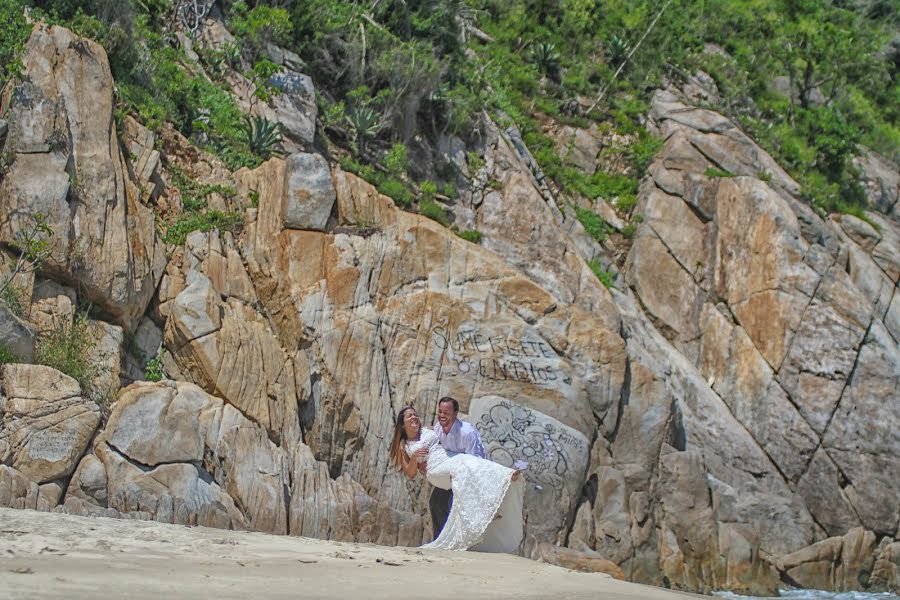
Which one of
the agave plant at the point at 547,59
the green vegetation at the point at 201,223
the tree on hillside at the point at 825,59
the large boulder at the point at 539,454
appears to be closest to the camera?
the green vegetation at the point at 201,223

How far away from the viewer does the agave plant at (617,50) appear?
73.4 feet

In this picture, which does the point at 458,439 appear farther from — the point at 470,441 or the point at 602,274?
the point at 602,274

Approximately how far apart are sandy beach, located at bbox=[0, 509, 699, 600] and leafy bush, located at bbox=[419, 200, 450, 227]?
28.0 ft

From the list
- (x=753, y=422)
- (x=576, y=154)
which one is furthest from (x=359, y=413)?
(x=576, y=154)

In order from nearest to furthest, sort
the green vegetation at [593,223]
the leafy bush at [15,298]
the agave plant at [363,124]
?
the leafy bush at [15,298] → the agave plant at [363,124] → the green vegetation at [593,223]

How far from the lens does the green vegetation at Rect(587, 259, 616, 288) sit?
54.5ft

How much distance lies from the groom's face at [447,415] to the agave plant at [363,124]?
873 cm

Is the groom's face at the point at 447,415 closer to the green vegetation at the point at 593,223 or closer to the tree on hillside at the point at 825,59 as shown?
the green vegetation at the point at 593,223

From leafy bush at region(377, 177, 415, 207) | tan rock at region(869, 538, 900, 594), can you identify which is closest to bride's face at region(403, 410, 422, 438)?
leafy bush at region(377, 177, 415, 207)

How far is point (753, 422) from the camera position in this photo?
16594 mm

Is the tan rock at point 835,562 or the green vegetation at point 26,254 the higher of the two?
the green vegetation at point 26,254

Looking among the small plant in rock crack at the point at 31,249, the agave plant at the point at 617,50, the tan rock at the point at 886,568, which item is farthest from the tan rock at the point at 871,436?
the small plant in rock crack at the point at 31,249

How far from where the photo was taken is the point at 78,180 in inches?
449

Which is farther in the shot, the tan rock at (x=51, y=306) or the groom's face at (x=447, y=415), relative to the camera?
the tan rock at (x=51, y=306)
